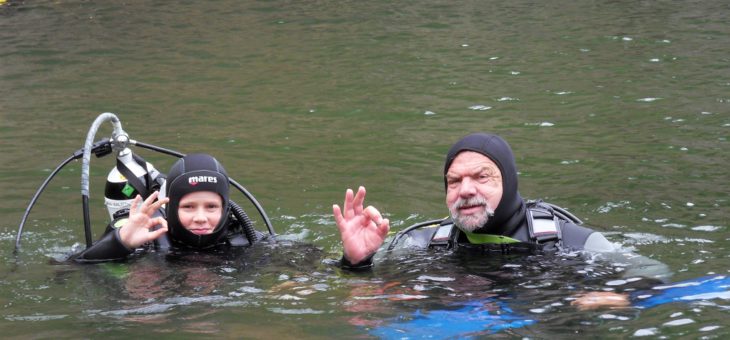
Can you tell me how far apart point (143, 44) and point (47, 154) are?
7.18 m

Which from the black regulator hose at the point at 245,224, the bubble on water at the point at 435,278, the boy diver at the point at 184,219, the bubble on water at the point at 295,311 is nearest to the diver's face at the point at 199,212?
the boy diver at the point at 184,219

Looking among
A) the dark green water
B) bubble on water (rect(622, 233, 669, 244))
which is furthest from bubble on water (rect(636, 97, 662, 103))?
bubble on water (rect(622, 233, 669, 244))

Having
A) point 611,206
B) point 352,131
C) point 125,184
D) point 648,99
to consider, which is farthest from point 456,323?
point 648,99

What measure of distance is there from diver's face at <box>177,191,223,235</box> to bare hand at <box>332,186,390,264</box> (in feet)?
3.17

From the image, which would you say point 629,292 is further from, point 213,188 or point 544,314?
point 213,188

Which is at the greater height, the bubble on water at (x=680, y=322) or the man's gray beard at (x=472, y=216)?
the man's gray beard at (x=472, y=216)

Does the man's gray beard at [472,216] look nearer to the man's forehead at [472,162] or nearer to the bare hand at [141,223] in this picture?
the man's forehead at [472,162]

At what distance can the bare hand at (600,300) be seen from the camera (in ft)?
17.9

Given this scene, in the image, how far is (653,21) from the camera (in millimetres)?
17594

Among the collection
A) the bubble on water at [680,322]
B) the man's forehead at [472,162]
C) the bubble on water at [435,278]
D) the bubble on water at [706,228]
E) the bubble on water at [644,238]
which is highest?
the man's forehead at [472,162]

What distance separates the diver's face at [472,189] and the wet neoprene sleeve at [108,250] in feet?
6.92

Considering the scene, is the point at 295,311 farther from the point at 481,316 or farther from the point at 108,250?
the point at 108,250

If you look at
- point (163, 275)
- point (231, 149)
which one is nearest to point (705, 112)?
point (231, 149)

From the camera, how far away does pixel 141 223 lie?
20.4ft
